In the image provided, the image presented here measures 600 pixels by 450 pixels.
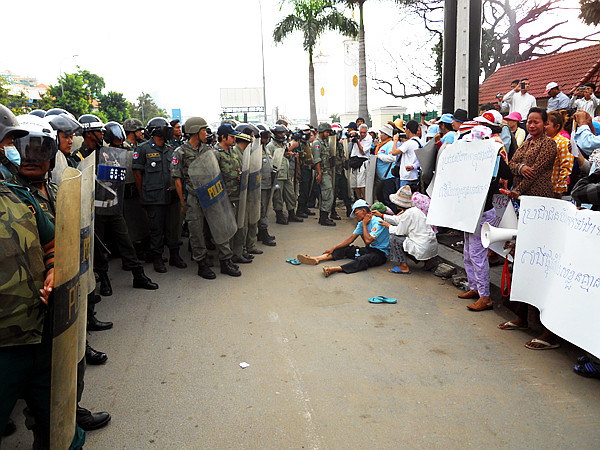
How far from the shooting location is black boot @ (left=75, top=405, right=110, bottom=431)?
2.97 m

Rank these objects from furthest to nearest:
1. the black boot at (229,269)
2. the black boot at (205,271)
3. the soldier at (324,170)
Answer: the soldier at (324,170)
the black boot at (229,269)
the black boot at (205,271)

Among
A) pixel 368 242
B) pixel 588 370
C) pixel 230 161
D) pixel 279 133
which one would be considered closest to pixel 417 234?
pixel 368 242

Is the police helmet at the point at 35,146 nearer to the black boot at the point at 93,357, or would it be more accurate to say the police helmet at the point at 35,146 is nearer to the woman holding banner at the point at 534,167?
the black boot at the point at 93,357

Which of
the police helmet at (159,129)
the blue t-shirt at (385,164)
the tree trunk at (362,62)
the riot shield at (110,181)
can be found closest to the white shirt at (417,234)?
the blue t-shirt at (385,164)

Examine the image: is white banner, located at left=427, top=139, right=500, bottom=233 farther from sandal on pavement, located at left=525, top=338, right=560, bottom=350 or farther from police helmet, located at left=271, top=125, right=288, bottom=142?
police helmet, located at left=271, top=125, right=288, bottom=142

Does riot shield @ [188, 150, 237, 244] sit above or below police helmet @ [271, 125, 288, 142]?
below

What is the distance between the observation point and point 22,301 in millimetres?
2078

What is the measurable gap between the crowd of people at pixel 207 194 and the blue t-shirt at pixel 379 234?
1 centimetres

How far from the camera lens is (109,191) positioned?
516cm

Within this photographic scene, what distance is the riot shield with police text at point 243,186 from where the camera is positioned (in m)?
6.50

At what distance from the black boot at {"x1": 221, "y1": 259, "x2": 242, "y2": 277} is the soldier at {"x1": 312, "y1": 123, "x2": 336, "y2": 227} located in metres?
3.72

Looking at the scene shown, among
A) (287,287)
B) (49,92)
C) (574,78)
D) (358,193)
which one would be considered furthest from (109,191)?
(49,92)

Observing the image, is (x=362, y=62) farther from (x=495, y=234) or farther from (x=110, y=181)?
(x=495, y=234)

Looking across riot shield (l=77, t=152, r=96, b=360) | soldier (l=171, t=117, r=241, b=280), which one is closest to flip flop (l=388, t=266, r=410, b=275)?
soldier (l=171, t=117, r=241, b=280)
